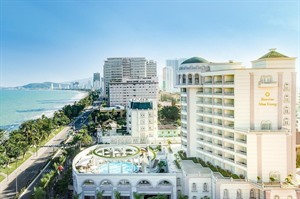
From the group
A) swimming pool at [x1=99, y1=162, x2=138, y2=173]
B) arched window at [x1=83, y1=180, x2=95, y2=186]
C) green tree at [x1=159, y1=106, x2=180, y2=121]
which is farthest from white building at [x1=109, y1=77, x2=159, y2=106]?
arched window at [x1=83, y1=180, x2=95, y2=186]

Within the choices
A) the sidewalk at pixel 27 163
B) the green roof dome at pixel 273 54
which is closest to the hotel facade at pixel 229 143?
the green roof dome at pixel 273 54

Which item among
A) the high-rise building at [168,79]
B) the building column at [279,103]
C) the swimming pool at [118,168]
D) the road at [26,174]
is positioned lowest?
the road at [26,174]

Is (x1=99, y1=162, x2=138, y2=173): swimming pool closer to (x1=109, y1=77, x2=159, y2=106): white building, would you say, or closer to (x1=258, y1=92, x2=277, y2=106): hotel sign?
(x1=258, y1=92, x2=277, y2=106): hotel sign

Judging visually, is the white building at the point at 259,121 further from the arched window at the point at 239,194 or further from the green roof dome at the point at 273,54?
the arched window at the point at 239,194

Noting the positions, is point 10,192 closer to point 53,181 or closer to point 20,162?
point 53,181

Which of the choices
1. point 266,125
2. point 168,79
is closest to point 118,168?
point 266,125

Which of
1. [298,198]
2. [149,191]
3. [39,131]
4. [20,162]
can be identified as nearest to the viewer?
[298,198]

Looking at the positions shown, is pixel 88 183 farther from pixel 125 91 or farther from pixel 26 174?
pixel 125 91

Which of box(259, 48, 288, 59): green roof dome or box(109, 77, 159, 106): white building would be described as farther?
box(109, 77, 159, 106): white building

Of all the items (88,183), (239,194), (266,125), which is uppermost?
(266,125)

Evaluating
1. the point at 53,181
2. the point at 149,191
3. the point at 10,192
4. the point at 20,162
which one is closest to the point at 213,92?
the point at 149,191

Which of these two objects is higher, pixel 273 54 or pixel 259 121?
pixel 273 54
